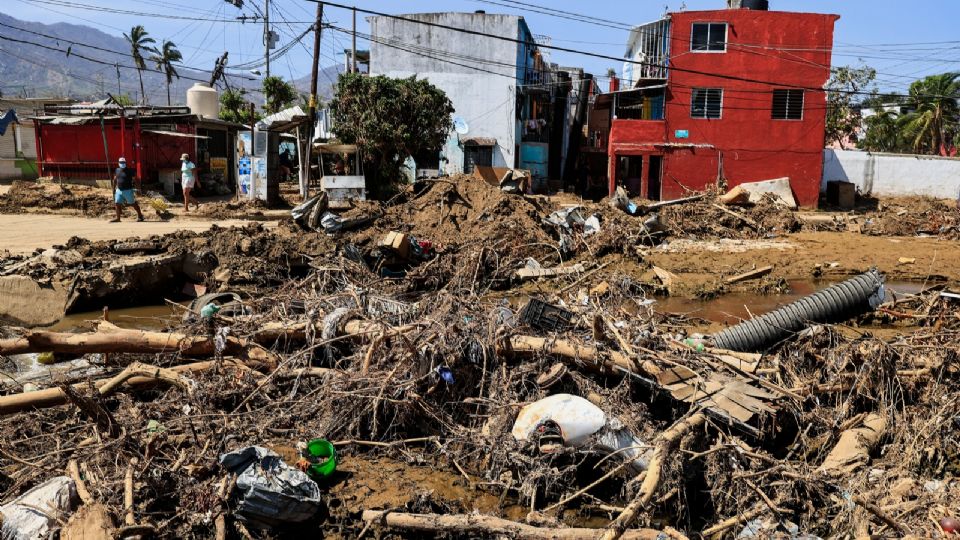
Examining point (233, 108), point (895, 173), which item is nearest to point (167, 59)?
point (233, 108)

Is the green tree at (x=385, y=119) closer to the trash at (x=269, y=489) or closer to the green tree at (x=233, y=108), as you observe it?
the green tree at (x=233, y=108)

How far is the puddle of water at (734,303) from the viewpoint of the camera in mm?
10156

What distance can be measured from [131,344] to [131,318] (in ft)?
13.1

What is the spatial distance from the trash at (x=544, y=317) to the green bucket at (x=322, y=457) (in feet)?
7.00

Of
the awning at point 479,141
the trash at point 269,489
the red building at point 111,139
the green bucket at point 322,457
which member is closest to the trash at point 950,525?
the trash at point 269,489

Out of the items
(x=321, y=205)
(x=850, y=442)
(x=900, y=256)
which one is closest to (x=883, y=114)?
(x=900, y=256)

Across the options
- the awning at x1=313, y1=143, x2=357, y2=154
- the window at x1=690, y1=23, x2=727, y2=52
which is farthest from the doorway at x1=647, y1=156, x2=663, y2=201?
the awning at x1=313, y1=143, x2=357, y2=154

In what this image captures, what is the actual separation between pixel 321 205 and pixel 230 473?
954 cm

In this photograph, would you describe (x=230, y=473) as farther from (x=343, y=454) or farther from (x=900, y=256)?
(x=900, y=256)

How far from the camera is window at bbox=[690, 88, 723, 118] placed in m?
25.4

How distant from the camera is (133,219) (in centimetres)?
1716

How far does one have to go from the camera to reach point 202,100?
29.5m

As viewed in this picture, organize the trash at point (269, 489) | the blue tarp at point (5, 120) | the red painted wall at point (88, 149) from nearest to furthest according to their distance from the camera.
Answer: the trash at point (269, 489) < the red painted wall at point (88, 149) < the blue tarp at point (5, 120)

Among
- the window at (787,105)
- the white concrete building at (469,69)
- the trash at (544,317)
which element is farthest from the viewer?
the white concrete building at (469,69)
